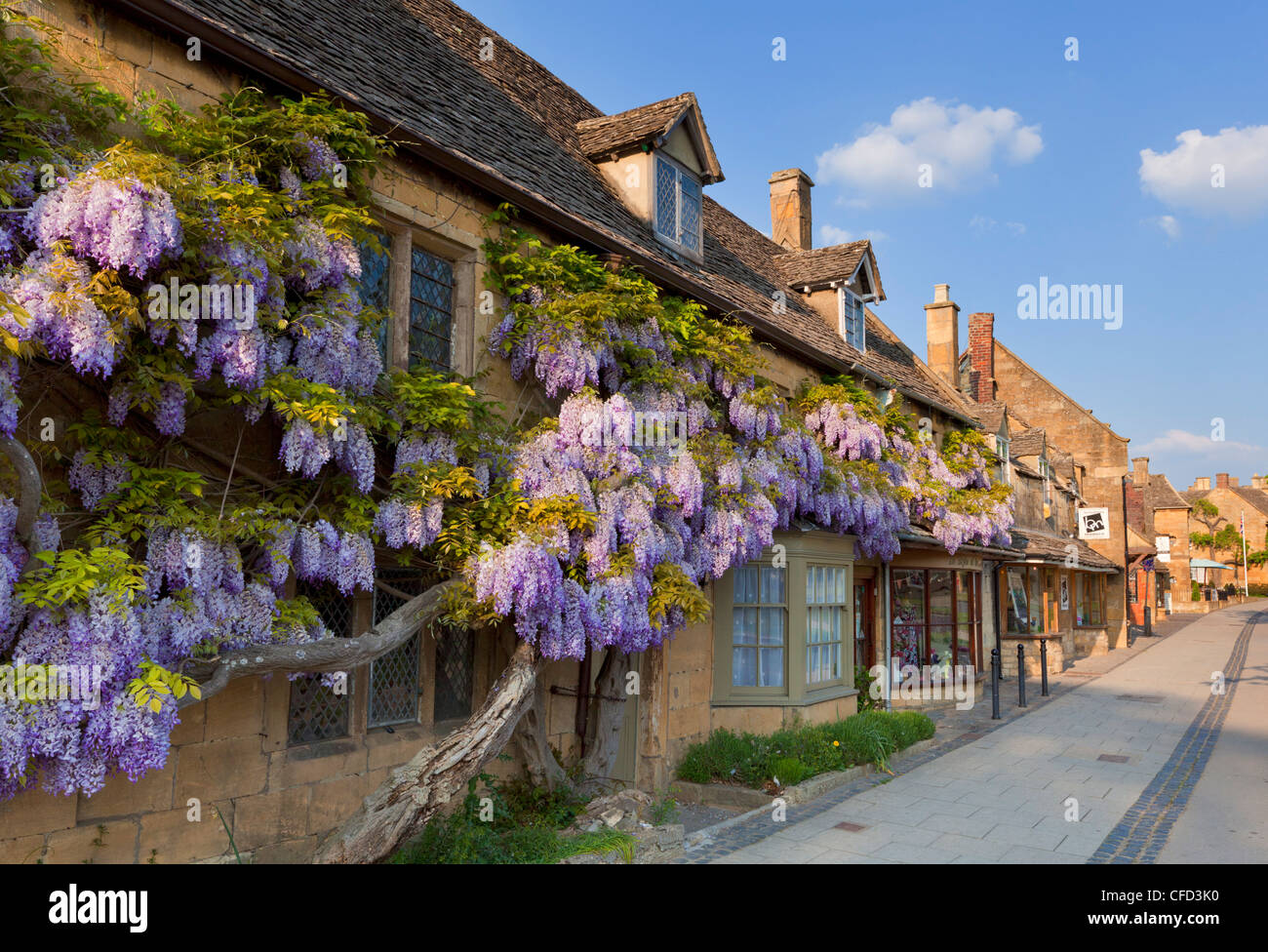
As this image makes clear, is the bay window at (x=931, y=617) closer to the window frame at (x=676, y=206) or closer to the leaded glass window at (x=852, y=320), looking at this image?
the leaded glass window at (x=852, y=320)

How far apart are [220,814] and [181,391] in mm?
2793

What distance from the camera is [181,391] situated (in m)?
4.97

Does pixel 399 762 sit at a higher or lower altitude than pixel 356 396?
lower

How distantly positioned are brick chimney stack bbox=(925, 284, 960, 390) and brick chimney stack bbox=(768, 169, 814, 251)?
6.87m

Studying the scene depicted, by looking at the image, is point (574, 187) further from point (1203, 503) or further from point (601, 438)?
point (1203, 503)

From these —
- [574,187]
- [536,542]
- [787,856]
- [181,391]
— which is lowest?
[787,856]

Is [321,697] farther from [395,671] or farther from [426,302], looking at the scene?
[426,302]

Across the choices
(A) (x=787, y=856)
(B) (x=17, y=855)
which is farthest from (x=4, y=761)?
(A) (x=787, y=856)

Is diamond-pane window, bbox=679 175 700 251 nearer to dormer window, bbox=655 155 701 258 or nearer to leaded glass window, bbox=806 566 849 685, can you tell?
dormer window, bbox=655 155 701 258

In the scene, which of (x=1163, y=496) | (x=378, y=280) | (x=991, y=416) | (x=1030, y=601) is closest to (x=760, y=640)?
(x=378, y=280)

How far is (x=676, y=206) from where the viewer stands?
1198cm

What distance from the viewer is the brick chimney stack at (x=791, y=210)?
66.6 ft

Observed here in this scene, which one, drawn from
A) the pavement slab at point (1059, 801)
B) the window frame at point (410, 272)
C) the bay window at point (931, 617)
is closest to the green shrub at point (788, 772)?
the pavement slab at point (1059, 801)

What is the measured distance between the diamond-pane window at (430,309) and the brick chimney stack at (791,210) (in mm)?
13770
